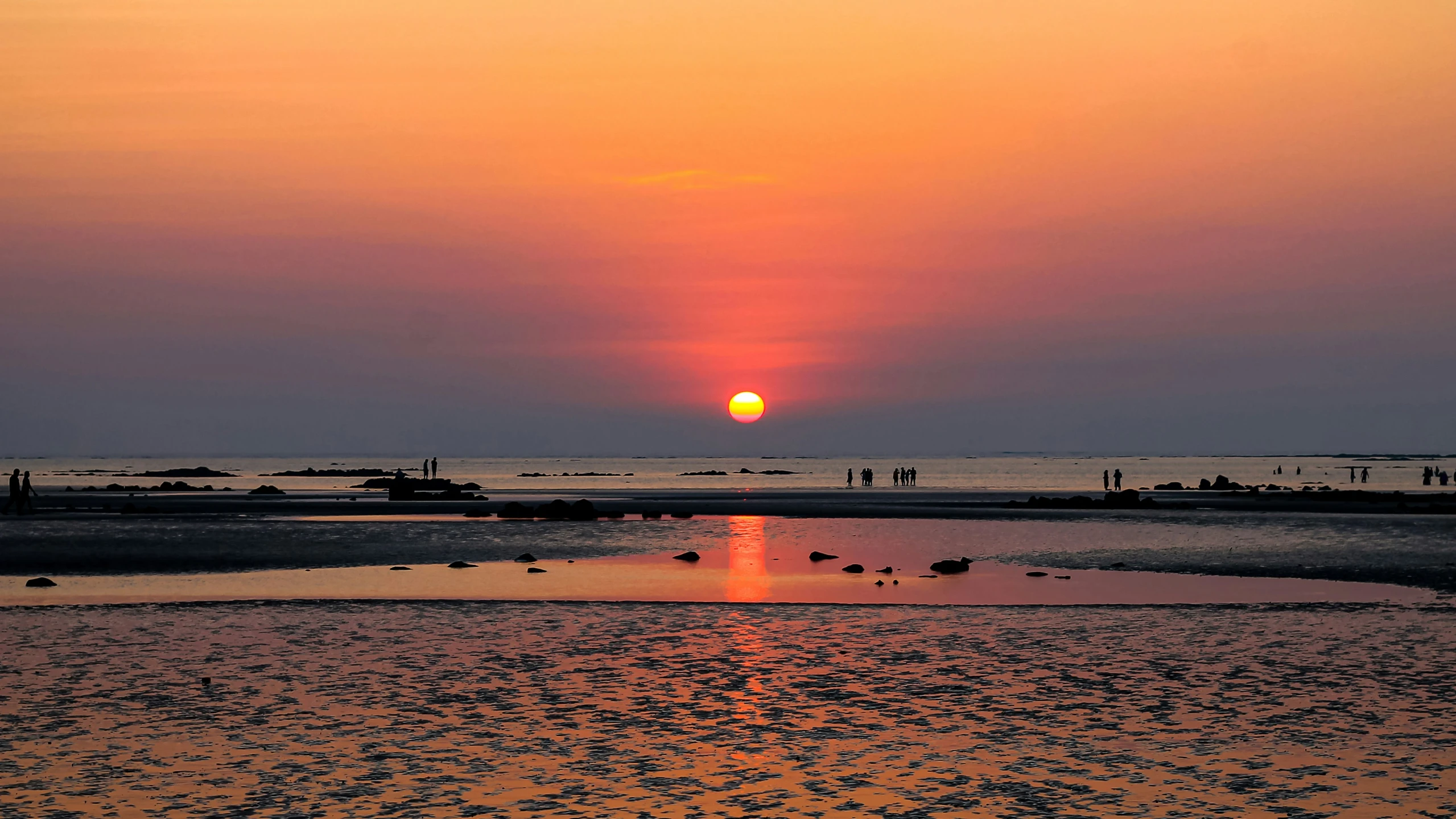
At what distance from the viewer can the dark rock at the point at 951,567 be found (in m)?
36.8

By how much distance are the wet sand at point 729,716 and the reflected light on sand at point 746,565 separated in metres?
5.76

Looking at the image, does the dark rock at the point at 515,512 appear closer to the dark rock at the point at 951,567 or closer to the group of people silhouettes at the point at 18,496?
the group of people silhouettes at the point at 18,496

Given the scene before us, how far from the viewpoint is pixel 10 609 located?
89.8ft

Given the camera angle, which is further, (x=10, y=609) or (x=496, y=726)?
(x=10, y=609)

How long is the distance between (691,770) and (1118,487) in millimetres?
111508

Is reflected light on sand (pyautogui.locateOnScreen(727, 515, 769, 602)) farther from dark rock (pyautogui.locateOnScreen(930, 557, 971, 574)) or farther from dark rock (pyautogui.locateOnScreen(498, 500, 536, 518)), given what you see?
dark rock (pyautogui.locateOnScreen(498, 500, 536, 518))

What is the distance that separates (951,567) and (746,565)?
604 cm

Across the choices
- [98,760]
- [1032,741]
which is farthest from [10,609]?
[1032,741]

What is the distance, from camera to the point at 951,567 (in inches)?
1457

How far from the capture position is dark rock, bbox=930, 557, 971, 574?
36.8 m

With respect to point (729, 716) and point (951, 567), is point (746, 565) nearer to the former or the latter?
point (951, 567)

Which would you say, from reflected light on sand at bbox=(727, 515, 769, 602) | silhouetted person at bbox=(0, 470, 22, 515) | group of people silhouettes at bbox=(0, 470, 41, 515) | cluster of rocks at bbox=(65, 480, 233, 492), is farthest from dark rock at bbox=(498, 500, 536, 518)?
cluster of rocks at bbox=(65, 480, 233, 492)

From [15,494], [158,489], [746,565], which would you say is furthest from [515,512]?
[158,489]

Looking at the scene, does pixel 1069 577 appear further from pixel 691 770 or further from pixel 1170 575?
pixel 691 770
